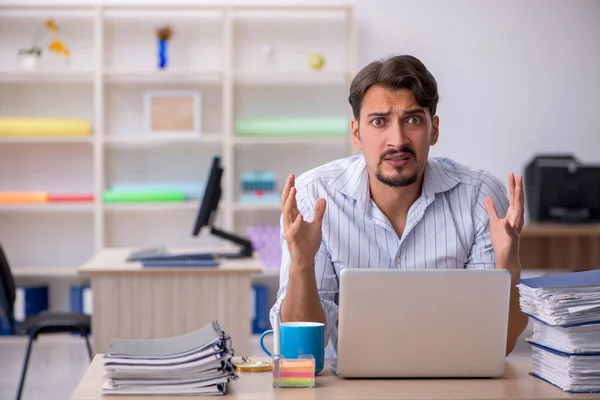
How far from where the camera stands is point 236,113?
5945 mm

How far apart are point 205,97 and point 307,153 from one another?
84cm

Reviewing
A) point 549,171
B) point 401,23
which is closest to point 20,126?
point 401,23

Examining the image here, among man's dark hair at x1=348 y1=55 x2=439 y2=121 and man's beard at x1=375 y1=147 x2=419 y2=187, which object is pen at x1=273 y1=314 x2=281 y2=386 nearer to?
man's beard at x1=375 y1=147 x2=419 y2=187

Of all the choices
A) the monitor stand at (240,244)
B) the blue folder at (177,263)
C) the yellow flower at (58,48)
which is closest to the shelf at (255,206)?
the monitor stand at (240,244)

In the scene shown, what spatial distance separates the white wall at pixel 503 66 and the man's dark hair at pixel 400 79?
3795 mm

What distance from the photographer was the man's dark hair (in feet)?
7.13

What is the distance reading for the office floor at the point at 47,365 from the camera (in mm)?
4141

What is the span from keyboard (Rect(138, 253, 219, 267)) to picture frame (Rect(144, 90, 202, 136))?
2003 millimetres

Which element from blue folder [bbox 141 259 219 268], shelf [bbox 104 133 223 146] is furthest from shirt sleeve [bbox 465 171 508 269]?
shelf [bbox 104 133 223 146]

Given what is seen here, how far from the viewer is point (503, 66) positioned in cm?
604

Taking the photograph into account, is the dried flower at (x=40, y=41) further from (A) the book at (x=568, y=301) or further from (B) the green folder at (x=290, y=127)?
(A) the book at (x=568, y=301)

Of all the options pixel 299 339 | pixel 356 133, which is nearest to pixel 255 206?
pixel 356 133

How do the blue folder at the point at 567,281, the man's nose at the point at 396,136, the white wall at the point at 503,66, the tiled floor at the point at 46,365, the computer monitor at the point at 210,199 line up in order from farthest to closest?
the white wall at the point at 503,66, the tiled floor at the point at 46,365, the computer monitor at the point at 210,199, the man's nose at the point at 396,136, the blue folder at the point at 567,281

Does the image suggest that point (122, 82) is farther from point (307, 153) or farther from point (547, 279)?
point (547, 279)
